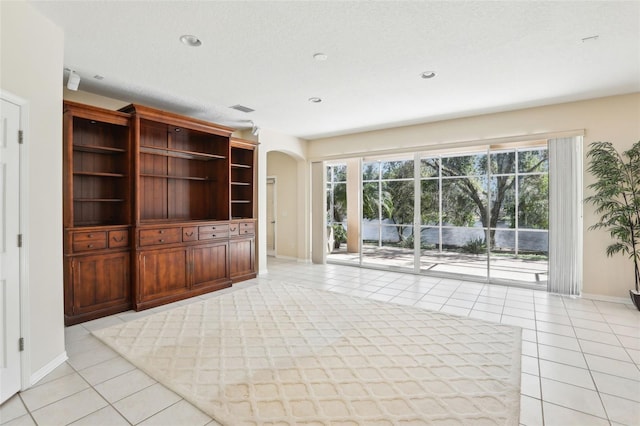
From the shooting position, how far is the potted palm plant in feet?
13.4

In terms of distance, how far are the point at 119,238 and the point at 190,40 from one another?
252cm

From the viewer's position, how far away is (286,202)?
8.01 metres

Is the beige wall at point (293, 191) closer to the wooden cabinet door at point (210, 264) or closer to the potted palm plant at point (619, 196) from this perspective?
the wooden cabinet door at point (210, 264)

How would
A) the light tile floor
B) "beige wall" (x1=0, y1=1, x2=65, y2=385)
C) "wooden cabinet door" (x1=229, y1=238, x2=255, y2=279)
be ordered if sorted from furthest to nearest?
"wooden cabinet door" (x1=229, y1=238, x2=255, y2=279)
"beige wall" (x1=0, y1=1, x2=65, y2=385)
the light tile floor

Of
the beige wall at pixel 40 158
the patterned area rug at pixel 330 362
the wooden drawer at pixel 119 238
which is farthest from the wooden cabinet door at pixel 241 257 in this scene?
the beige wall at pixel 40 158

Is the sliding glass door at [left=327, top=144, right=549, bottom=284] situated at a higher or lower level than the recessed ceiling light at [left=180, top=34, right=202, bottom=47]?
lower

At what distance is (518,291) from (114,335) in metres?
5.54

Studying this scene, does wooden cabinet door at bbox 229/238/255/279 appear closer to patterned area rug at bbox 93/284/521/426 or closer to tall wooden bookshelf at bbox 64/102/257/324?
tall wooden bookshelf at bbox 64/102/257/324

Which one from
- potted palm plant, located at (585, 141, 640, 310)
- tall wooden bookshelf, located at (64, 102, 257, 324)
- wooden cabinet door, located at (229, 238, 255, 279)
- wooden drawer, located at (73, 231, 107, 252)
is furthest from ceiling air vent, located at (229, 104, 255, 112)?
potted palm plant, located at (585, 141, 640, 310)

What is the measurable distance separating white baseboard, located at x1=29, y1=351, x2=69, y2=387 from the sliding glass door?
524 centimetres

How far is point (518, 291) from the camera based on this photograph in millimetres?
4961

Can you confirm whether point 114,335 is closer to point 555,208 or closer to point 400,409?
point 400,409

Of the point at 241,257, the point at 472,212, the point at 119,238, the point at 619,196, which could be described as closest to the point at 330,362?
the point at 119,238

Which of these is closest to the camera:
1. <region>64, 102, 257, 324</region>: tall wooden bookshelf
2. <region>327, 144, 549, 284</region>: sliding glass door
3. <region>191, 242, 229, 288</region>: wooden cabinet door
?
<region>64, 102, 257, 324</region>: tall wooden bookshelf
